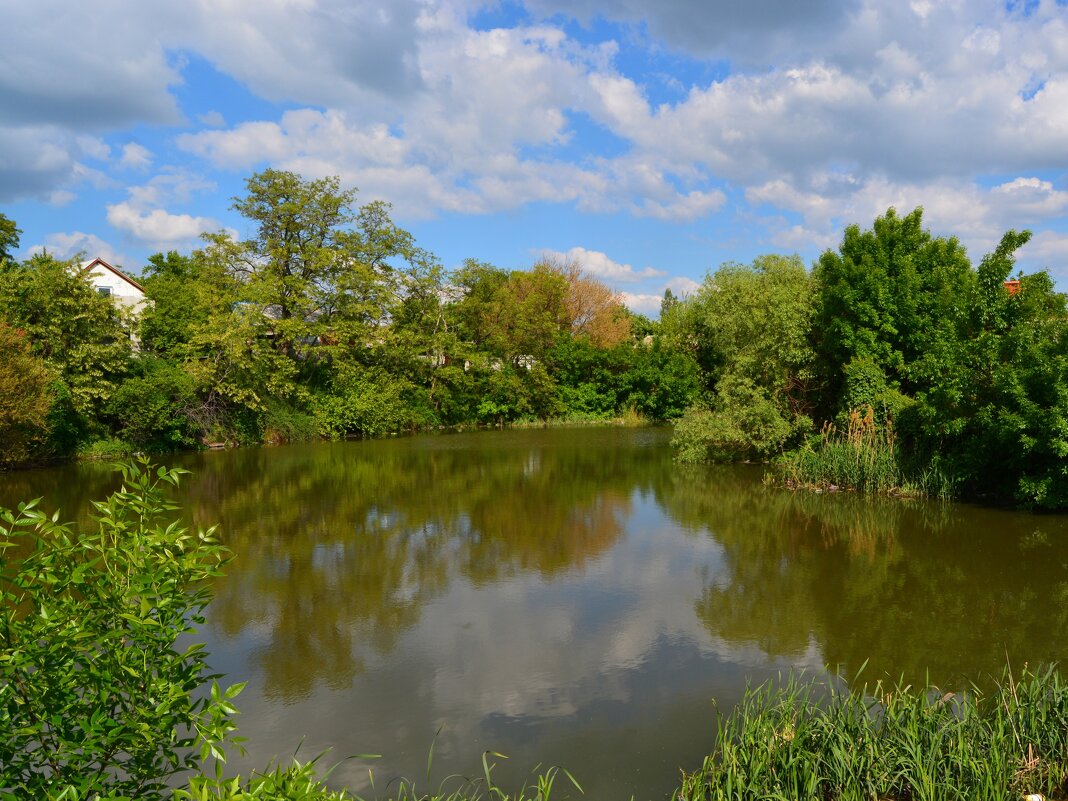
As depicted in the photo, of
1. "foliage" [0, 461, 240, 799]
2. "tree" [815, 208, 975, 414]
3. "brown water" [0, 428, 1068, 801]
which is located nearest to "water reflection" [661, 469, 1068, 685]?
"brown water" [0, 428, 1068, 801]

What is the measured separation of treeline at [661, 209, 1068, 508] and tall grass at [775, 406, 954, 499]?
3cm

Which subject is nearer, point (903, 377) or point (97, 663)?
point (97, 663)

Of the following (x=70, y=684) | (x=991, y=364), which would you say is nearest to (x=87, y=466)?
(x=70, y=684)

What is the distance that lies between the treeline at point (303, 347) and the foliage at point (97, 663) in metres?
19.5

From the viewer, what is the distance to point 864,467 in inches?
632

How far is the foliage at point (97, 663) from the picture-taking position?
2.92m

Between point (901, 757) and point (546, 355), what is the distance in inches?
1380

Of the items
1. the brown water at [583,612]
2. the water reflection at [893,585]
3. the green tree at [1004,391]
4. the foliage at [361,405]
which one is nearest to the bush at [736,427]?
the brown water at [583,612]

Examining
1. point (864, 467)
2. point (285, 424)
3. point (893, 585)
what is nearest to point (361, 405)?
point (285, 424)

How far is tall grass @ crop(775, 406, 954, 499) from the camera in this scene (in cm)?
1527

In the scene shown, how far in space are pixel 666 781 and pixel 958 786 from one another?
1.83m

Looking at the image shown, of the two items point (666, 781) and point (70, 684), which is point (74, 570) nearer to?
point (70, 684)

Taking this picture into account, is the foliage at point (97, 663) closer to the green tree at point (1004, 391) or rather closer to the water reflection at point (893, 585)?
the water reflection at point (893, 585)

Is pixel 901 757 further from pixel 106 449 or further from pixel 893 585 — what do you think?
pixel 106 449
